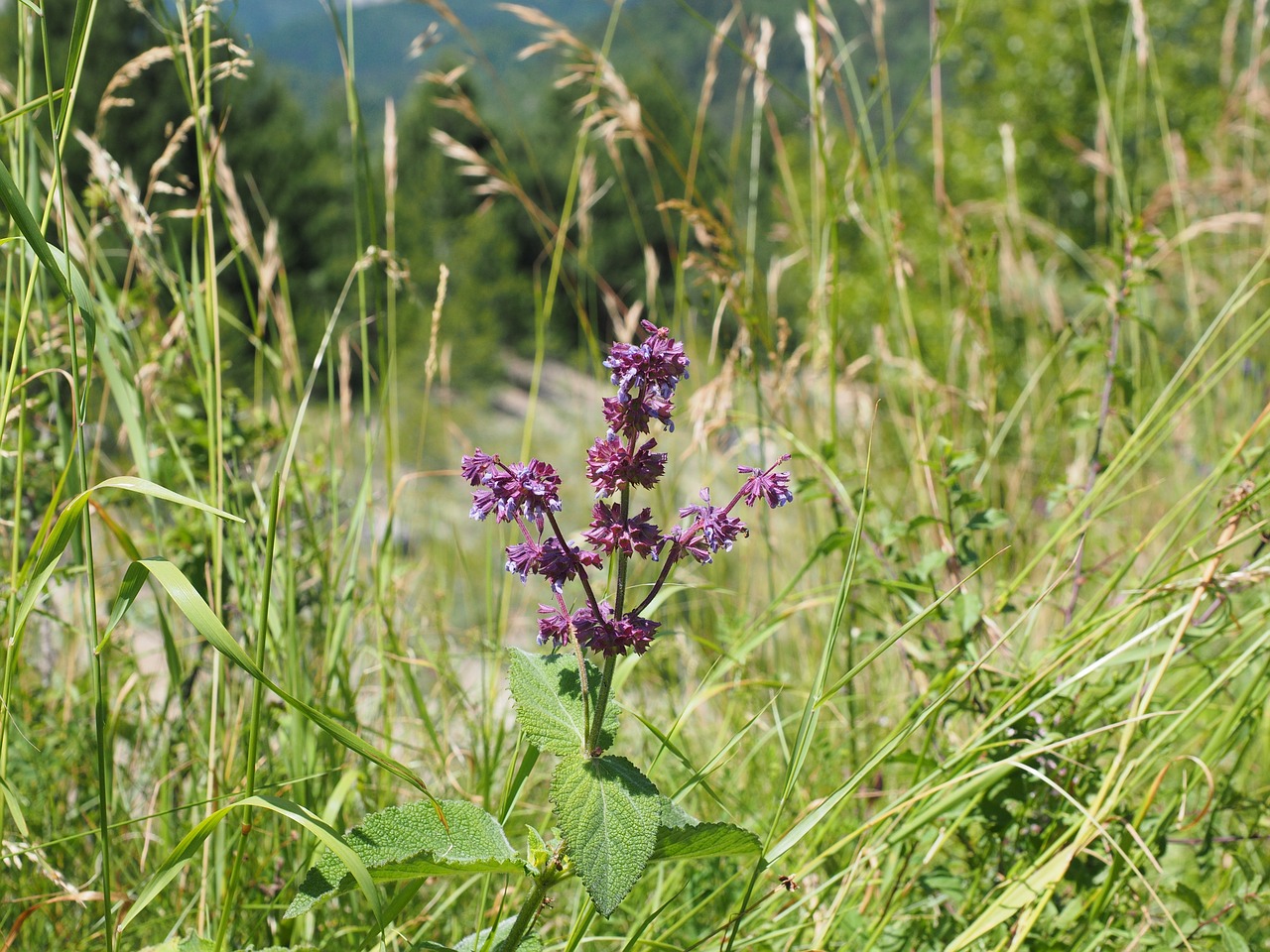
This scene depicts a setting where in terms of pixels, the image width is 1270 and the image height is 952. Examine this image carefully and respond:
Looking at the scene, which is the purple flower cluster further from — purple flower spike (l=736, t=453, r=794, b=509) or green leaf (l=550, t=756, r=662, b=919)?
green leaf (l=550, t=756, r=662, b=919)

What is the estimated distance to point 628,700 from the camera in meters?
2.06

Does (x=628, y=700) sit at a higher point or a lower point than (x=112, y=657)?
lower

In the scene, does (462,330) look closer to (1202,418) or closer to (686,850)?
(1202,418)

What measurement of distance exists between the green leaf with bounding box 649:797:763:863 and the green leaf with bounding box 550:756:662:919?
0.08 ft

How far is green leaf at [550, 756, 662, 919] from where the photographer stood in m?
0.75

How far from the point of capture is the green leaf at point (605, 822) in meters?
0.75

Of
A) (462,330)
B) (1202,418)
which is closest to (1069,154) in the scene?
(462,330)

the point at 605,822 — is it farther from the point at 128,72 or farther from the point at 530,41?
the point at 530,41

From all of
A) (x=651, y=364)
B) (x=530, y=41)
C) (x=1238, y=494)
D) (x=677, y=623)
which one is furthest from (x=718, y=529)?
(x=530, y=41)

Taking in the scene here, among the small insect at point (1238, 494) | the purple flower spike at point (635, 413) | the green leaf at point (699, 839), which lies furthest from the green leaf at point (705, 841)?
the small insect at point (1238, 494)

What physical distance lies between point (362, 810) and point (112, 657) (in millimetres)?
533

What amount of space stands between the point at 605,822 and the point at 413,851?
16 cm

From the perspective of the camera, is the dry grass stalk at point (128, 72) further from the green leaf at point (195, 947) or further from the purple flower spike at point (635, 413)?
the green leaf at point (195, 947)

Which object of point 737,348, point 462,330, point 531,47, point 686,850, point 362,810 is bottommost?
point 462,330
